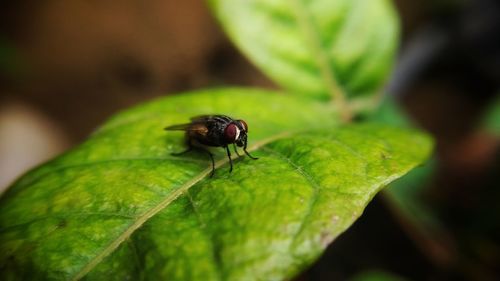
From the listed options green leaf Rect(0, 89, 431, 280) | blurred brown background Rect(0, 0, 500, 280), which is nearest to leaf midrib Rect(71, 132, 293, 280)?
green leaf Rect(0, 89, 431, 280)

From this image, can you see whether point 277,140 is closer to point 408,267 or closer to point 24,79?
point 408,267

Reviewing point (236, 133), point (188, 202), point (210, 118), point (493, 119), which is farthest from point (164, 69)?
point (188, 202)

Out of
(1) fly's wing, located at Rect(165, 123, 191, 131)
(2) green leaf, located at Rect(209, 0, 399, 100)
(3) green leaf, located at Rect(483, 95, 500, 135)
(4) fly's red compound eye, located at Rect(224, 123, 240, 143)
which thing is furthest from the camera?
(3) green leaf, located at Rect(483, 95, 500, 135)

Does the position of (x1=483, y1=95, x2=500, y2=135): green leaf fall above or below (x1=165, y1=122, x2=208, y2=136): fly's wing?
below

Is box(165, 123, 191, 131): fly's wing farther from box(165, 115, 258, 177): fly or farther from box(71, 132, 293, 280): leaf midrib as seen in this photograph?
box(71, 132, 293, 280): leaf midrib

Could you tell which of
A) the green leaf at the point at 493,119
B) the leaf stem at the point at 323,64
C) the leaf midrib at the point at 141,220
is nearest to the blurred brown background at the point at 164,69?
the green leaf at the point at 493,119

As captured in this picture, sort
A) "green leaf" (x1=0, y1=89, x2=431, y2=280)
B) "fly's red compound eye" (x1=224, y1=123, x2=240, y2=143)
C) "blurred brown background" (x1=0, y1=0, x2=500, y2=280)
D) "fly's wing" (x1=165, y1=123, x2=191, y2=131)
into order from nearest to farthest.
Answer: "green leaf" (x1=0, y1=89, x2=431, y2=280), "fly's red compound eye" (x1=224, y1=123, x2=240, y2=143), "fly's wing" (x1=165, y1=123, x2=191, y2=131), "blurred brown background" (x1=0, y1=0, x2=500, y2=280)

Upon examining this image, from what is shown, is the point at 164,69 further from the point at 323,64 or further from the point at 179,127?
the point at 179,127
